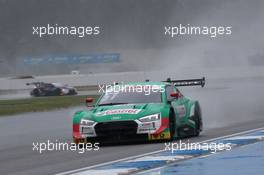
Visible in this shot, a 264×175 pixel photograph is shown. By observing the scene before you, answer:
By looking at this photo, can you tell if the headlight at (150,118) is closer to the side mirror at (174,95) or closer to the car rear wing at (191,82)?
the side mirror at (174,95)

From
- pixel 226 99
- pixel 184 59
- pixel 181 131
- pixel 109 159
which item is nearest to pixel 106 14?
pixel 184 59

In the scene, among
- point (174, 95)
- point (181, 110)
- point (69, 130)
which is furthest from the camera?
point (69, 130)

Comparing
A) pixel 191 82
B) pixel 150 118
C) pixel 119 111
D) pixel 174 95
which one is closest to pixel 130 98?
pixel 174 95

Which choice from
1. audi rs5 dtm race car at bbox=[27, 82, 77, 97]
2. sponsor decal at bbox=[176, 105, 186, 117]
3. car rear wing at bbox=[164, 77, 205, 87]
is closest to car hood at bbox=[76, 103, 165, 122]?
sponsor decal at bbox=[176, 105, 186, 117]

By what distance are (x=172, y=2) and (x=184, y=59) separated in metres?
4.21

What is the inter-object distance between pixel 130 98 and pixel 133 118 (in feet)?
3.63

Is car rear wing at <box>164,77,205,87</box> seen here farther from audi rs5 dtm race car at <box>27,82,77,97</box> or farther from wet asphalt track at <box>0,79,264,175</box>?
audi rs5 dtm race car at <box>27,82,77,97</box>

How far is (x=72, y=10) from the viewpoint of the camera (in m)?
→ 45.6

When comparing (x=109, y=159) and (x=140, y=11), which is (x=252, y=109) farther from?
(x=140, y=11)

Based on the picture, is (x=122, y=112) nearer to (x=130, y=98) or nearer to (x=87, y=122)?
(x=87, y=122)

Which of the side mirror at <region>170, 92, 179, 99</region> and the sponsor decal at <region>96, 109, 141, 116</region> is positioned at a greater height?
the side mirror at <region>170, 92, 179, 99</region>

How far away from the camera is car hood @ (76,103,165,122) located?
14961 mm

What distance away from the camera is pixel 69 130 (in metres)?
20.5

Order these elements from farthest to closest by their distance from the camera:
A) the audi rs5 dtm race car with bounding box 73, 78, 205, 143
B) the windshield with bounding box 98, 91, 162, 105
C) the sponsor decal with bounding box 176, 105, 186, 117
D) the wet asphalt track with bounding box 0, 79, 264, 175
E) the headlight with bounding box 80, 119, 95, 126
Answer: the sponsor decal with bounding box 176, 105, 186, 117
the windshield with bounding box 98, 91, 162, 105
the headlight with bounding box 80, 119, 95, 126
the audi rs5 dtm race car with bounding box 73, 78, 205, 143
the wet asphalt track with bounding box 0, 79, 264, 175
